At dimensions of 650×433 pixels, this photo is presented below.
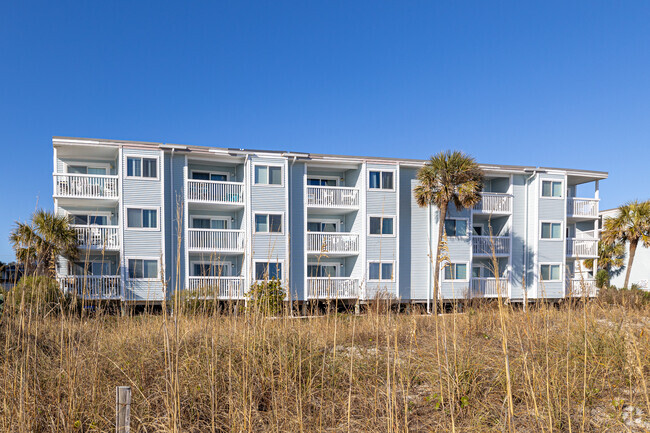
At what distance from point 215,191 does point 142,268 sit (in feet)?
19.4

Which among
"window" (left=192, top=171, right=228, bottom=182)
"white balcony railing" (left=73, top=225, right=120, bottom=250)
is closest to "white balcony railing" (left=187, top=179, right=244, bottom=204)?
"window" (left=192, top=171, right=228, bottom=182)

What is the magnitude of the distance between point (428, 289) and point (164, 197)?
17.4 meters

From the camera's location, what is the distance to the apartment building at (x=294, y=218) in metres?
22.7

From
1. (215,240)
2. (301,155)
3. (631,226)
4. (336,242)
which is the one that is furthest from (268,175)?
(631,226)

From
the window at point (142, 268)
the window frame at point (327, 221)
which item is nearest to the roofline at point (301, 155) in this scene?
the window frame at point (327, 221)

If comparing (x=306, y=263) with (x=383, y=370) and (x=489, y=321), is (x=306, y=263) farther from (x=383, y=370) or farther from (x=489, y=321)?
(x=383, y=370)

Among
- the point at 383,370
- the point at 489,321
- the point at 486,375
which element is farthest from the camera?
the point at 489,321

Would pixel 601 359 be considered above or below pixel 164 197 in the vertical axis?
below

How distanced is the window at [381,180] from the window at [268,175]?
19.4ft

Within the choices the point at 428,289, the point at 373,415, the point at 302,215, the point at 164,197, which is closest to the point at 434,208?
the point at 428,289

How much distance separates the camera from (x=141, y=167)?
75.5 feet

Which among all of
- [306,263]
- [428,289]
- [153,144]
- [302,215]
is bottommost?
[428,289]

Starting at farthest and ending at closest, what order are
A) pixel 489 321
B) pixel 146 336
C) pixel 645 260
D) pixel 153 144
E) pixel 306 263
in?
pixel 645 260
pixel 306 263
pixel 153 144
pixel 489 321
pixel 146 336

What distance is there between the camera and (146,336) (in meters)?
6.64
